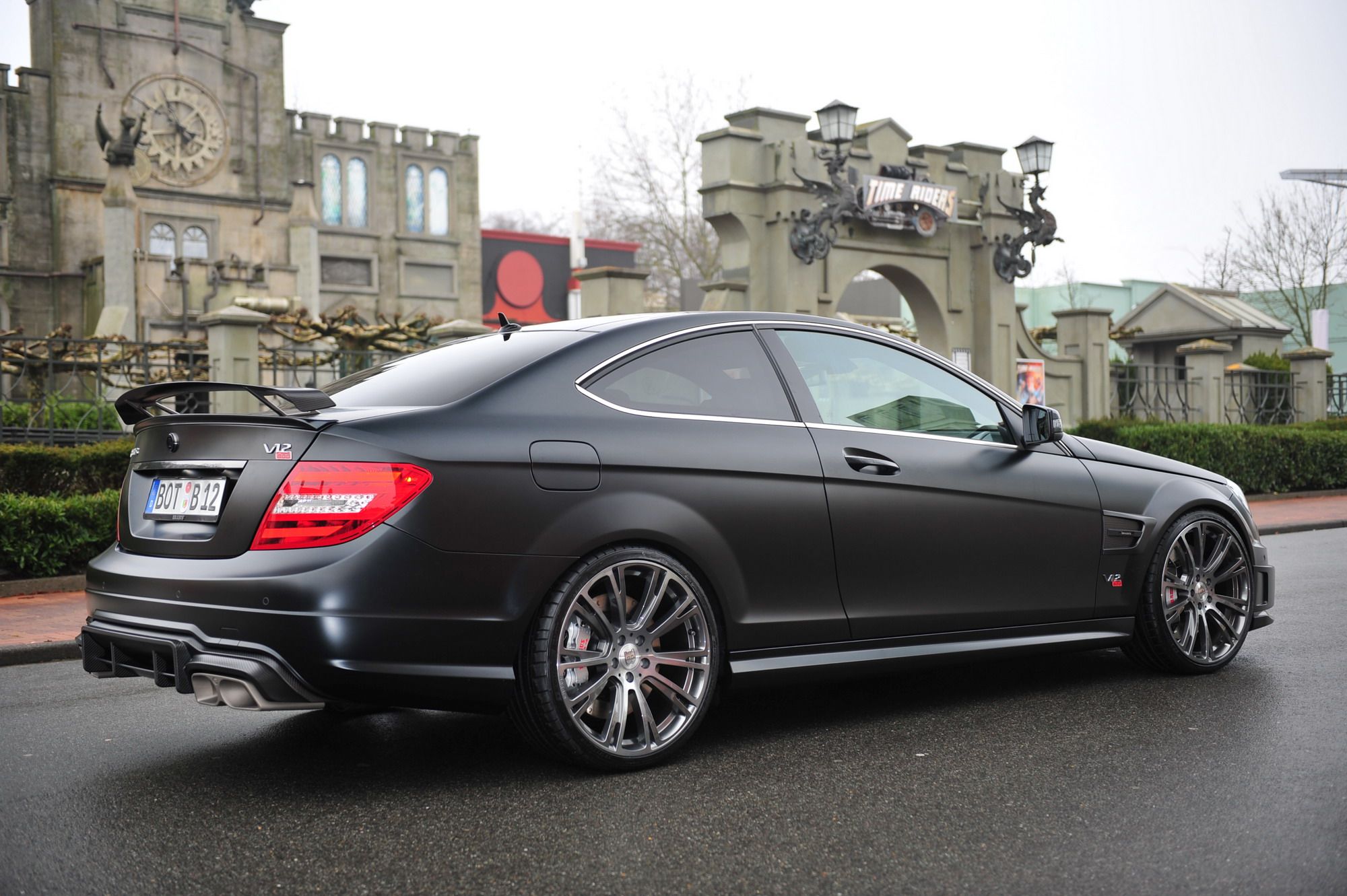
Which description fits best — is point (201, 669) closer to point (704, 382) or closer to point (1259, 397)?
point (704, 382)

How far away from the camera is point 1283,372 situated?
25.5 metres

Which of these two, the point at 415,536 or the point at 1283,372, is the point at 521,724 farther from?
the point at 1283,372

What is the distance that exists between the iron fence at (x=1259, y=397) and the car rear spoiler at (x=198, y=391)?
22970 millimetres

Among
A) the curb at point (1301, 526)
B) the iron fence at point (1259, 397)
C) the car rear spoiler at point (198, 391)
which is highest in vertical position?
the iron fence at point (1259, 397)

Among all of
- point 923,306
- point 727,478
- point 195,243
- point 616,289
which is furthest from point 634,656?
point 195,243

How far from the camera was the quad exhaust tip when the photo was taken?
380 centimetres

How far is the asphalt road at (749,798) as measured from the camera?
131 inches

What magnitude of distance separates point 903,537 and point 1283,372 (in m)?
23.6

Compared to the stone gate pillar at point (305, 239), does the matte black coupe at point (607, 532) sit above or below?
below

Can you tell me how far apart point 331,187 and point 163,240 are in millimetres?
9614

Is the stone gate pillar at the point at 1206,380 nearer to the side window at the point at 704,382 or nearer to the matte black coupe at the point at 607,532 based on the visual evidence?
the matte black coupe at the point at 607,532

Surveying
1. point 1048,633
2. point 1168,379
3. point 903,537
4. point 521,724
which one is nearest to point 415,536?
point 521,724

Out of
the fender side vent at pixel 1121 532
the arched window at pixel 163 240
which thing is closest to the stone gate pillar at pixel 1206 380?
the fender side vent at pixel 1121 532

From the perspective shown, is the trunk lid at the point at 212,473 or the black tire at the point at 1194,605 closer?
the trunk lid at the point at 212,473
